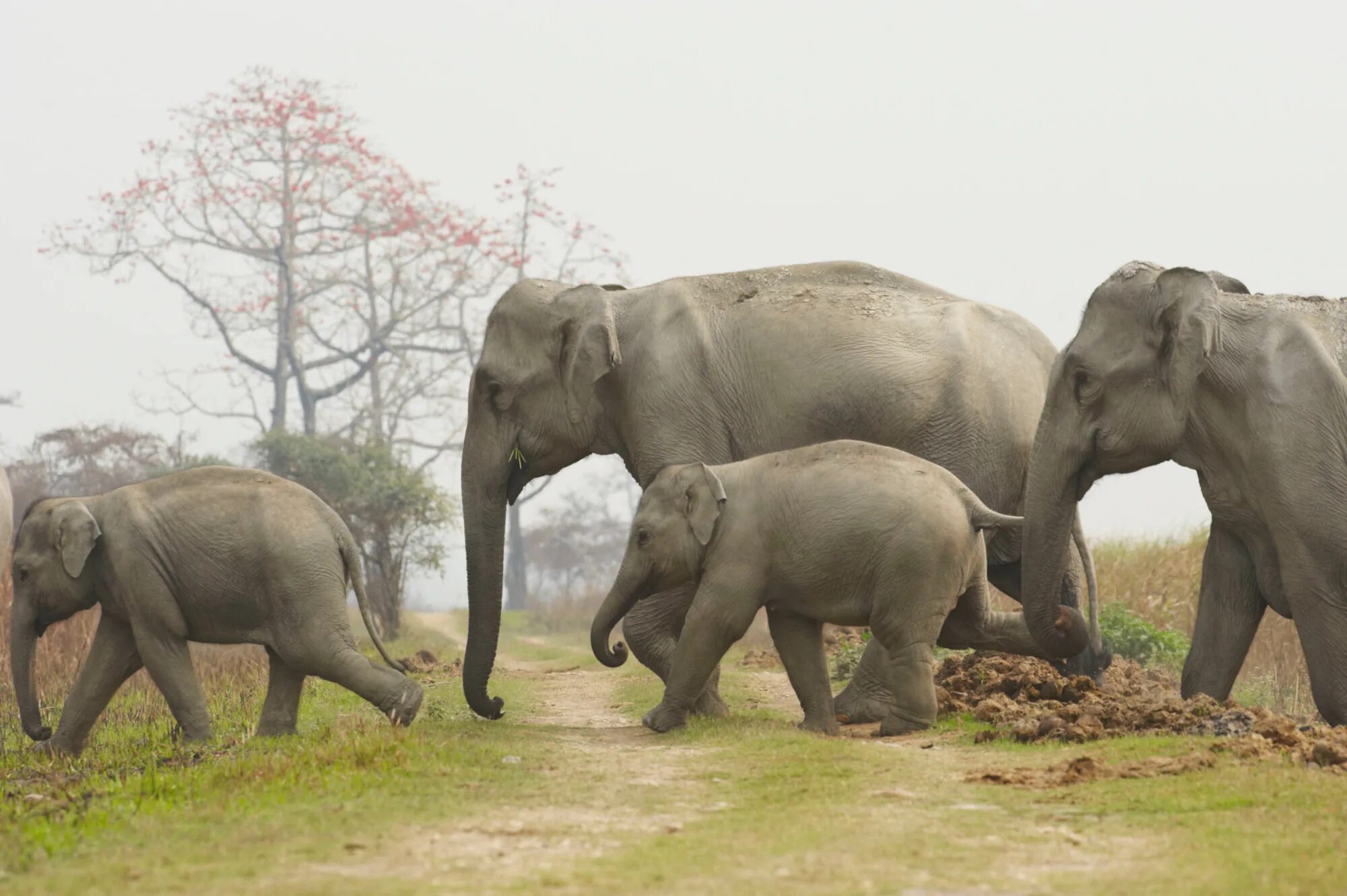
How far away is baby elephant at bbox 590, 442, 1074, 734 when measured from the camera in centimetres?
927

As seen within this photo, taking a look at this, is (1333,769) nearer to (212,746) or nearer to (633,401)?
(633,401)

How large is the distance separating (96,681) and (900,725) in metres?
5.09

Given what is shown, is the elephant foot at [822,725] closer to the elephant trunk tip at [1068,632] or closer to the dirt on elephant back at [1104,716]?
the dirt on elephant back at [1104,716]

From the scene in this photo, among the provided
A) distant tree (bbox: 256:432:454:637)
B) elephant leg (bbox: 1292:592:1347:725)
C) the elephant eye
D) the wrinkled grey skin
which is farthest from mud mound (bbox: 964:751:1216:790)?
distant tree (bbox: 256:432:454:637)

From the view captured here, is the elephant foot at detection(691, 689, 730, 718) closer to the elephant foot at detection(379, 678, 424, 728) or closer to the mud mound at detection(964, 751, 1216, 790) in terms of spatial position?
the elephant foot at detection(379, 678, 424, 728)

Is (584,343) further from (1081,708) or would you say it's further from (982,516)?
(1081,708)

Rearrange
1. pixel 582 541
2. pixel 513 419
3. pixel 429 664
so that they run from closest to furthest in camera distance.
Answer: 1. pixel 513 419
2. pixel 429 664
3. pixel 582 541

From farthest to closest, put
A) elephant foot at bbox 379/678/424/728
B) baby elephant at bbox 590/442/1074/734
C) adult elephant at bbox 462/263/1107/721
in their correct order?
adult elephant at bbox 462/263/1107/721
elephant foot at bbox 379/678/424/728
baby elephant at bbox 590/442/1074/734

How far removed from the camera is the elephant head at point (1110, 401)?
28.9 ft

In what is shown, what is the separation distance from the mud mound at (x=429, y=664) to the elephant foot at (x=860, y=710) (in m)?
7.02

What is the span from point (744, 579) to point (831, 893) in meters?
4.62

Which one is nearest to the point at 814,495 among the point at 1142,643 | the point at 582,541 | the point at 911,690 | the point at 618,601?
the point at 911,690

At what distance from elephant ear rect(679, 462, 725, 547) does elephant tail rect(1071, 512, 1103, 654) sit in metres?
2.72

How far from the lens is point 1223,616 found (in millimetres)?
9625
